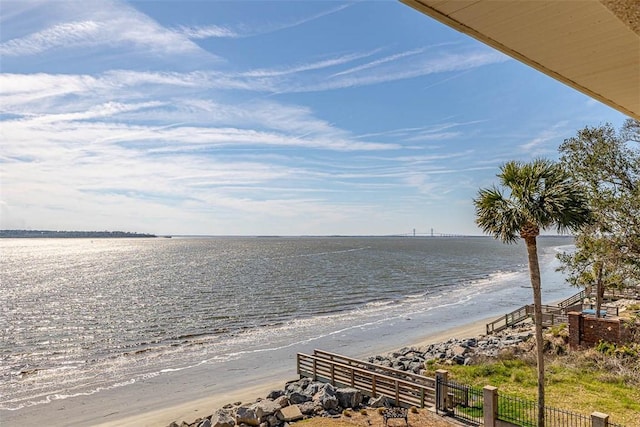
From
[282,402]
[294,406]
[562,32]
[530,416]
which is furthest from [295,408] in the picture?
[562,32]

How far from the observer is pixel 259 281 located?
6000 centimetres

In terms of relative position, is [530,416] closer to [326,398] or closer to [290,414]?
[326,398]

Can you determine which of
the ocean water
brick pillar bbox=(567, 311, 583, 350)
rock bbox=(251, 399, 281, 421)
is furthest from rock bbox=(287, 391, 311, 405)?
brick pillar bbox=(567, 311, 583, 350)

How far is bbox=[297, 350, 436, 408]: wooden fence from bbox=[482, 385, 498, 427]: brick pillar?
230 cm

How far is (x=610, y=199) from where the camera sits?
39.9 feet

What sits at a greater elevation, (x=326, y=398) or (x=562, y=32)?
(x=562, y=32)

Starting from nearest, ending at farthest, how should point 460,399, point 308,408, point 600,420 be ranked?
1. point 600,420
2. point 460,399
3. point 308,408

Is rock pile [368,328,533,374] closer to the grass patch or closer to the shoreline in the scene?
the grass patch

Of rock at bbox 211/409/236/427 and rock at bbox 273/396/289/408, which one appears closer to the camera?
rock at bbox 211/409/236/427

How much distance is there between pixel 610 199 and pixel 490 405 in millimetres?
6573

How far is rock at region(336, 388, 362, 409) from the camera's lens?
1516 cm

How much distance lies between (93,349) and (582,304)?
31.9m

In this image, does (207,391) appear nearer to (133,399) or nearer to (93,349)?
(133,399)

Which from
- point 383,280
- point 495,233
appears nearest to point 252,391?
point 495,233
